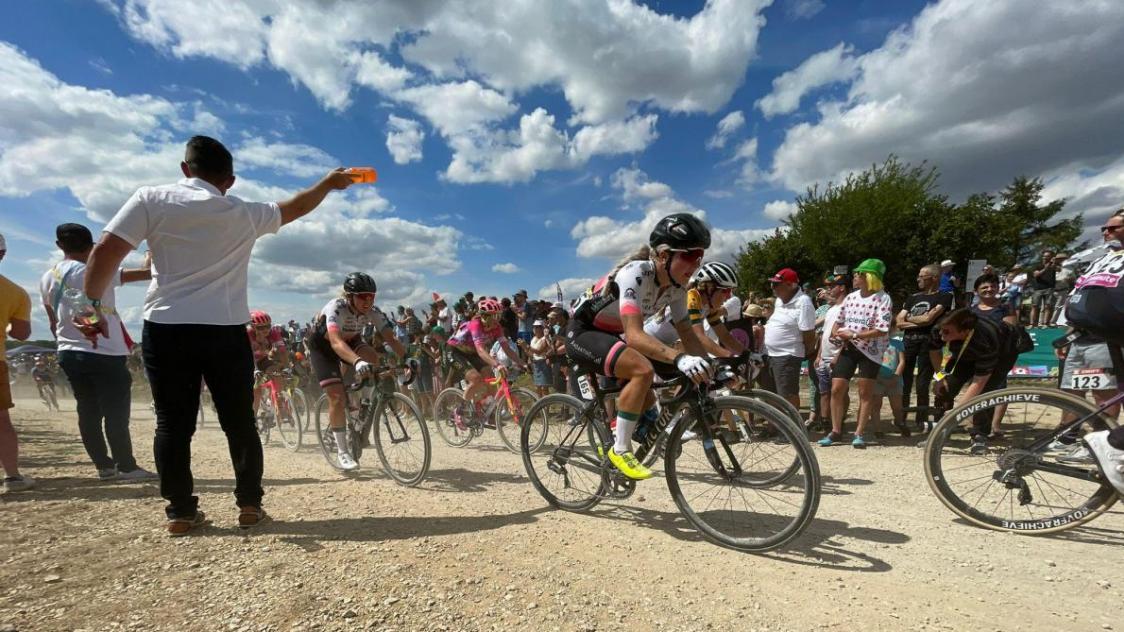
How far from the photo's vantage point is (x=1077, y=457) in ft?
10.1

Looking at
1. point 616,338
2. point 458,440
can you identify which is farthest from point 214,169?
point 458,440

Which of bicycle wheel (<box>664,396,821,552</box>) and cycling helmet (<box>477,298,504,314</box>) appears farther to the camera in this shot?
cycling helmet (<box>477,298,504,314</box>)

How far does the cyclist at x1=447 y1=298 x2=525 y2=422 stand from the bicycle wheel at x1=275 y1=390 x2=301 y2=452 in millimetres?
2427

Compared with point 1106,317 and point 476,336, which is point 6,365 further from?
point 1106,317

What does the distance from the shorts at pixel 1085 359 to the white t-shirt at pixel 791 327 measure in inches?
106

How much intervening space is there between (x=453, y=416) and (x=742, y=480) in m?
4.99

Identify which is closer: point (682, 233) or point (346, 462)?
point (682, 233)

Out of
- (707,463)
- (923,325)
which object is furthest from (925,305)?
(707,463)

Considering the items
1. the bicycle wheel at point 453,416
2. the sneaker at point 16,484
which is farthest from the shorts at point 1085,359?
the sneaker at point 16,484

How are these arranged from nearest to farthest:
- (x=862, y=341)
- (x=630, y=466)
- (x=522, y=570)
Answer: (x=522, y=570)
(x=630, y=466)
(x=862, y=341)

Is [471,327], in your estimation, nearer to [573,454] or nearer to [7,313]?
[573,454]

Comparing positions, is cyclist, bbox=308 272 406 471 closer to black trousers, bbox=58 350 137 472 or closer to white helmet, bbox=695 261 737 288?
black trousers, bbox=58 350 137 472

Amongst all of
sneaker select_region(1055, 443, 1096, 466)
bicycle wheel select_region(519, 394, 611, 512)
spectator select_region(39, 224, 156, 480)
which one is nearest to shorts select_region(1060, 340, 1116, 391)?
sneaker select_region(1055, 443, 1096, 466)

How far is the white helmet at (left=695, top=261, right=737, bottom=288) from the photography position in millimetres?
4530
